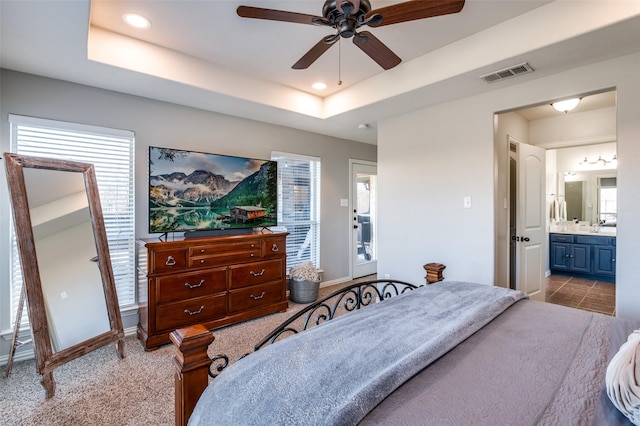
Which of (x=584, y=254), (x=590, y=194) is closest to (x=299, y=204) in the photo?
(x=584, y=254)

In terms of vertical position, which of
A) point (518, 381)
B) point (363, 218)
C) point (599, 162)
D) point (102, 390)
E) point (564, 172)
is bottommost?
point (102, 390)

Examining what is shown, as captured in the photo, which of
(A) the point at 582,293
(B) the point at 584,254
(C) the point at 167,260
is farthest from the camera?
(B) the point at 584,254

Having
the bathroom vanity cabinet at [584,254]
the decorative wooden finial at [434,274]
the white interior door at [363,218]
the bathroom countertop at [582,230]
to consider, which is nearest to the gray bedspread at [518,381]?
the decorative wooden finial at [434,274]

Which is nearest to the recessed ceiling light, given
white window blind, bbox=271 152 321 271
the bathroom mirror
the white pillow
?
white window blind, bbox=271 152 321 271

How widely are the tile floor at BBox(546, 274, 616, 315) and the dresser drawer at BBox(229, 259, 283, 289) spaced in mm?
3625

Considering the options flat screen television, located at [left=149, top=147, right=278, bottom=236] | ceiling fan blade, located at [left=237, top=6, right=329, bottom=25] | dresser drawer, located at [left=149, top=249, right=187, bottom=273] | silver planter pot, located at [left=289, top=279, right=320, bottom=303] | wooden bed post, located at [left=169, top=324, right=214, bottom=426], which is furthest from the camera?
silver planter pot, located at [left=289, top=279, right=320, bottom=303]

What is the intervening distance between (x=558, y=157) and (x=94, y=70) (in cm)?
710

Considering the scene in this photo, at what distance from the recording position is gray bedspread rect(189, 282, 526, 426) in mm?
831

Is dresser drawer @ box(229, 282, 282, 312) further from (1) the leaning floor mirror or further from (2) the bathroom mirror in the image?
(2) the bathroom mirror

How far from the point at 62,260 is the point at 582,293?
6.14m

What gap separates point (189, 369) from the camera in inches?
39.8

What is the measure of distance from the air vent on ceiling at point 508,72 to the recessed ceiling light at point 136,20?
2767 millimetres

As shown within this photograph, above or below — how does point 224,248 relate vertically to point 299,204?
below

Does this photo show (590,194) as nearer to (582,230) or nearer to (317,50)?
(582,230)
